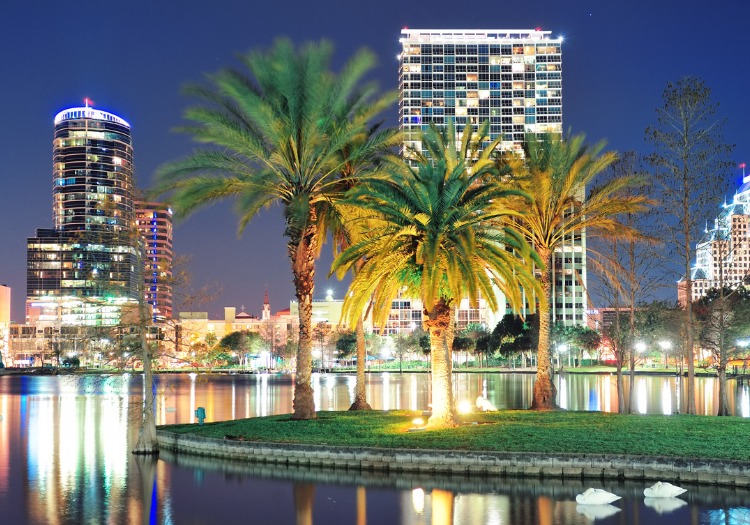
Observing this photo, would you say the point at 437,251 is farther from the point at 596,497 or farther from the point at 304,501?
the point at 596,497

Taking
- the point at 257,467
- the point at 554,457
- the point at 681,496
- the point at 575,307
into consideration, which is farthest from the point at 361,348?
the point at 575,307

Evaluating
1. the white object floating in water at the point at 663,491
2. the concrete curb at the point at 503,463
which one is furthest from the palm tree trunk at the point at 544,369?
the white object floating in water at the point at 663,491

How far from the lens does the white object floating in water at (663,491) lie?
56.9 feet

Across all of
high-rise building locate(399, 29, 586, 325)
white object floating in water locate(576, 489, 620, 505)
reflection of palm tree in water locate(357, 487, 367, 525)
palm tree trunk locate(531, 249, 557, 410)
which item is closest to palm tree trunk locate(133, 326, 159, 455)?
reflection of palm tree in water locate(357, 487, 367, 525)

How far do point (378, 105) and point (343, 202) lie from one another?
644cm

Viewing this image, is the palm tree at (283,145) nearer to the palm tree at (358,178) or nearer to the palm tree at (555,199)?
the palm tree at (358,178)

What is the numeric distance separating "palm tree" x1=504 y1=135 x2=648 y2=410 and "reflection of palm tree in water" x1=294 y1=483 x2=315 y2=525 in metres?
14.7

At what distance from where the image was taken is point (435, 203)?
977 inches

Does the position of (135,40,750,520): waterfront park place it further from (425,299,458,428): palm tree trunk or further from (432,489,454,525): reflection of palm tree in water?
(432,489,454,525): reflection of palm tree in water

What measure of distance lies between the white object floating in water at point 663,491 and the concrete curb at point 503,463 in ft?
4.39

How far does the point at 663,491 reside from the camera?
57.0 feet

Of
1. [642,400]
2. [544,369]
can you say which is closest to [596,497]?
[544,369]

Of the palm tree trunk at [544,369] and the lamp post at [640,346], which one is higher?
the palm tree trunk at [544,369]

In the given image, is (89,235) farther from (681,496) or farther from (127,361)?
(681,496)
